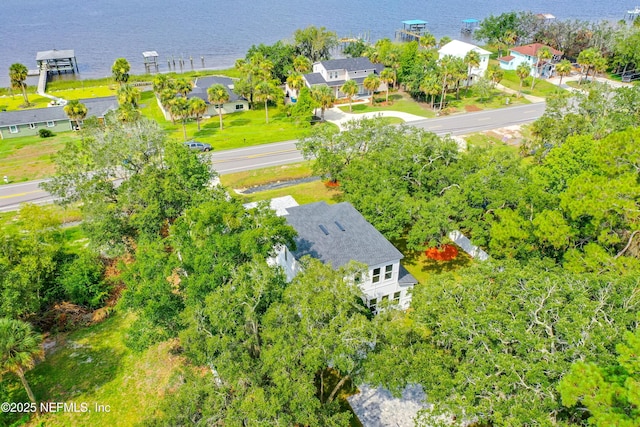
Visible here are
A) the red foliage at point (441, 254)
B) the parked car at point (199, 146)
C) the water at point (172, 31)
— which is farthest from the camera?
the water at point (172, 31)

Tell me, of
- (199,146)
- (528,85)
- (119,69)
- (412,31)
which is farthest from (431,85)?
(412,31)

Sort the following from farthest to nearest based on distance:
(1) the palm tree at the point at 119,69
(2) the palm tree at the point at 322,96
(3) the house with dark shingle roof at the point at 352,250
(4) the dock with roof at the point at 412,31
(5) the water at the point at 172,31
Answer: (4) the dock with roof at the point at 412,31, (5) the water at the point at 172,31, (1) the palm tree at the point at 119,69, (2) the palm tree at the point at 322,96, (3) the house with dark shingle roof at the point at 352,250

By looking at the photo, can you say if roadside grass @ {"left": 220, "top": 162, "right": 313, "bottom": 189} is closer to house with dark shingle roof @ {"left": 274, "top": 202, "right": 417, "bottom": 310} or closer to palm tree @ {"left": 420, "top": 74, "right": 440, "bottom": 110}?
house with dark shingle roof @ {"left": 274, "top": 202, "right": 417, "bottom": 310}

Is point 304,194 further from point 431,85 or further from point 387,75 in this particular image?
point 387,75

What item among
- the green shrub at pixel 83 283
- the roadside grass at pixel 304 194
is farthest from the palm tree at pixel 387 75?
the green shrub at pixel 83 283

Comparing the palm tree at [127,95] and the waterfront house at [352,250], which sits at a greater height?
the palm tree at [127,95]

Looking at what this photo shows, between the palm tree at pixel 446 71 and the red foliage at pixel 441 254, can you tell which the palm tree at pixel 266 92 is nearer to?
the palm tree at pixel 446 71
